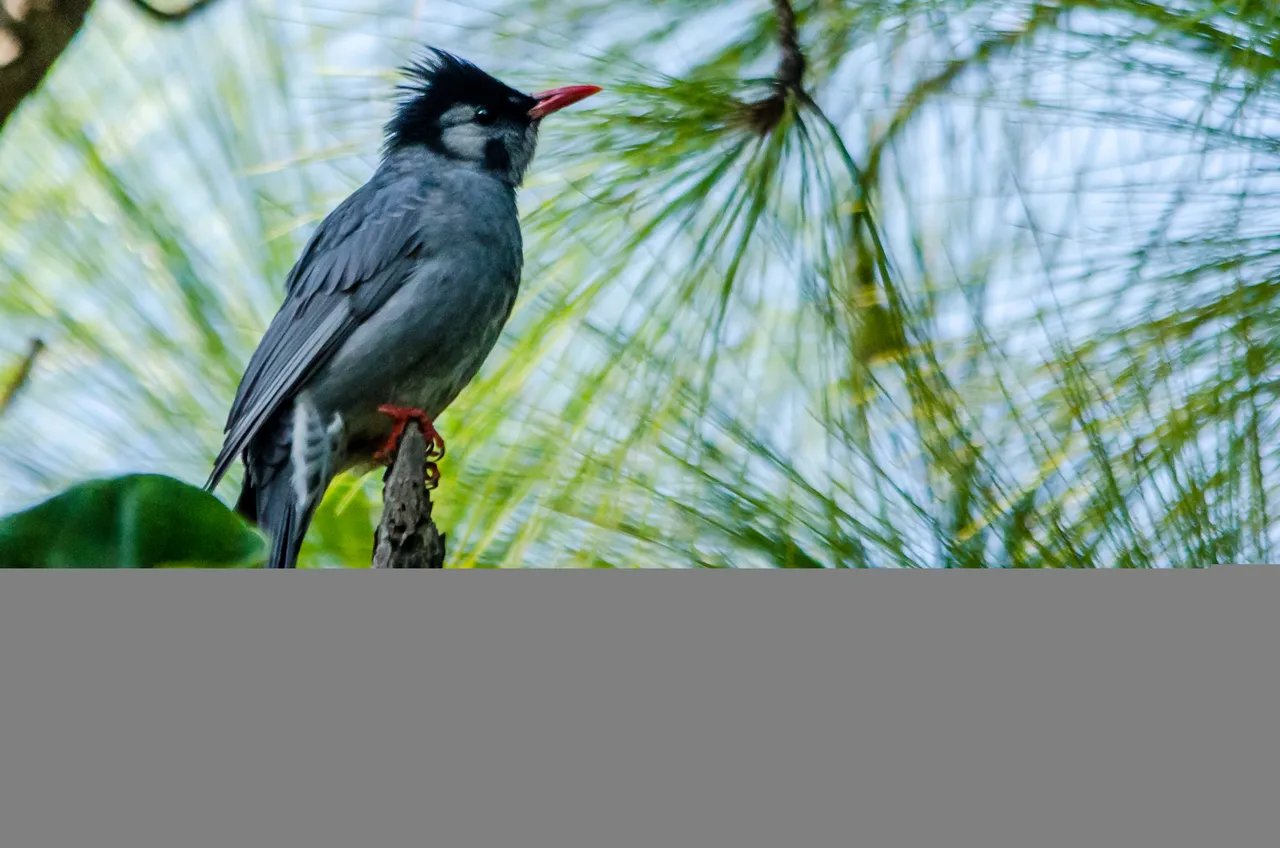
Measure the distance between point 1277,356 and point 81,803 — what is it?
1354mm

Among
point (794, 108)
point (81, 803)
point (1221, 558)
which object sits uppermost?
point (794, 108)

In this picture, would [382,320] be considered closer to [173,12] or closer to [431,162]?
[431,162]

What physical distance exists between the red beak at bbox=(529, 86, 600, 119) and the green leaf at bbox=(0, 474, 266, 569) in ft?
1.93

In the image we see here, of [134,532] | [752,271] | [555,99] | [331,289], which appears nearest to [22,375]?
[134,532]

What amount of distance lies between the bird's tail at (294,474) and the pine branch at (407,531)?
149mm

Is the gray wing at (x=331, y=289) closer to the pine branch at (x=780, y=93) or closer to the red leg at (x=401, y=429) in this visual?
the red leg at (x=401, y=429)

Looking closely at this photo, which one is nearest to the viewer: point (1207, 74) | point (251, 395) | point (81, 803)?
point (81, 803)

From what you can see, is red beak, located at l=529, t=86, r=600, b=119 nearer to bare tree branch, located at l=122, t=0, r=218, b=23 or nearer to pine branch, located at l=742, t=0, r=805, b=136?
pine branch, located at l=742, t=0, r=805, b=136

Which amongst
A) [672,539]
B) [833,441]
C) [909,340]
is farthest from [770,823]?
[909,340]

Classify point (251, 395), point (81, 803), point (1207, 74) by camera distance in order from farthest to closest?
point (1207, 74), point (251, 395), point (81, 803)

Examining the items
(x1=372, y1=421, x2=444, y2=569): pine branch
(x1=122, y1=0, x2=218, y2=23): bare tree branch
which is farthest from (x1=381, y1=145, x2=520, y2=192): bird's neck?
(x1=372, y1=421, x2=444, y2=569): pine branch

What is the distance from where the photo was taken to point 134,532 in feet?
4.46

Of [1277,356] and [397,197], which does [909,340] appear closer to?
[1277,356]

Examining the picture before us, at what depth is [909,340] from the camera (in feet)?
5.05
